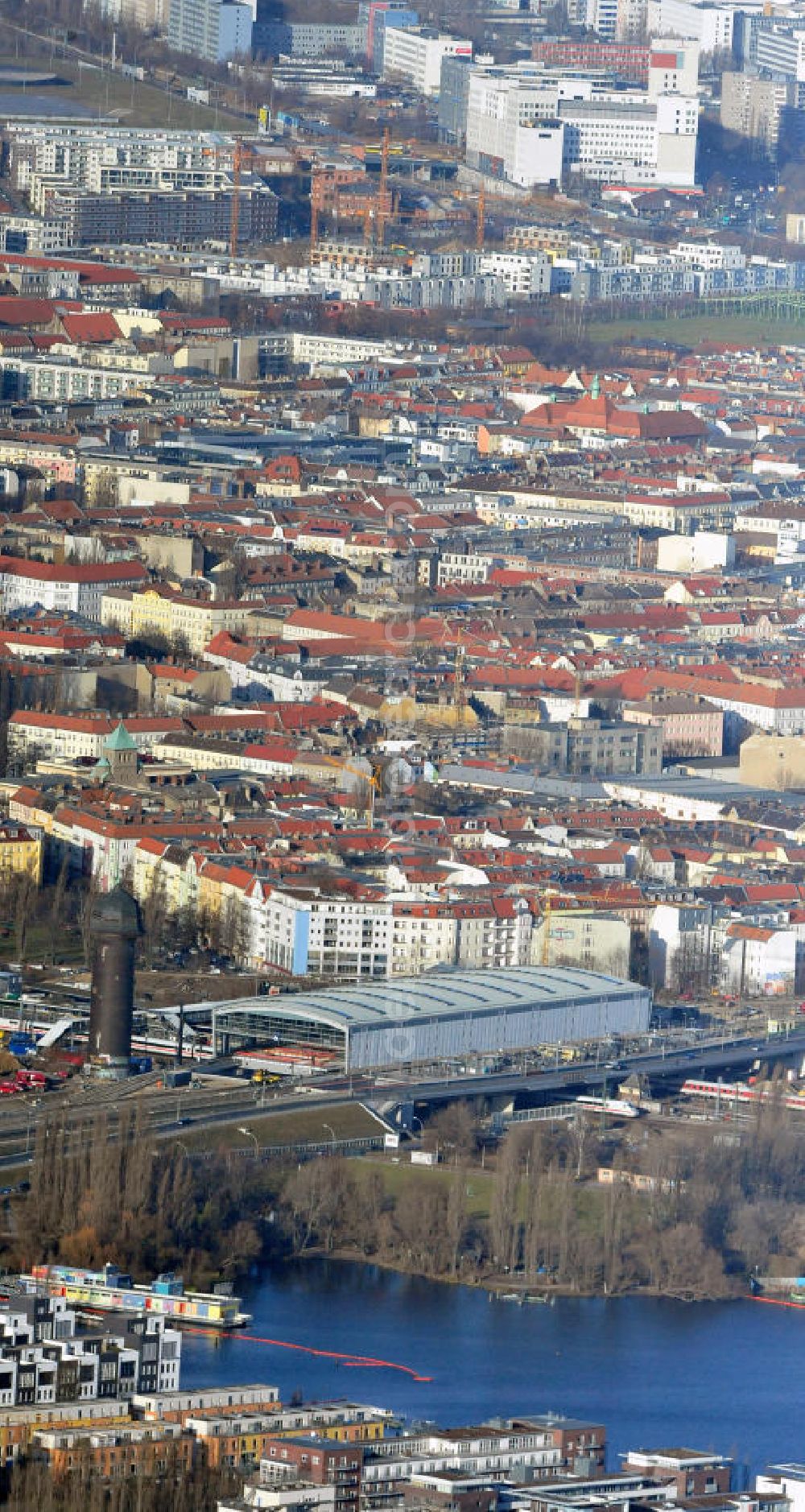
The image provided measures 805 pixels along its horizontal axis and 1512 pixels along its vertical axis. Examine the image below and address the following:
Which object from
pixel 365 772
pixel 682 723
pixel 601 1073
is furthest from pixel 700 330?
pixel 601 1073

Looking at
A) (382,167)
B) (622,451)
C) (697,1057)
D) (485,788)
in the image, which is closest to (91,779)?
(485,788)

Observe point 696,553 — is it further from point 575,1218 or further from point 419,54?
point 419,54

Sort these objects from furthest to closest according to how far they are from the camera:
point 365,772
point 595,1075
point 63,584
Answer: point 63,584 < point 365,772 < point 595,1075

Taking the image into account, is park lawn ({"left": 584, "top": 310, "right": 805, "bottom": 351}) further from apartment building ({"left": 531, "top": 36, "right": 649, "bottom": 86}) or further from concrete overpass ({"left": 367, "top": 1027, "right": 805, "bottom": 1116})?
concrete overpass ({"left": 367, "top": 1027, "right": 805, "bottom": 1116})

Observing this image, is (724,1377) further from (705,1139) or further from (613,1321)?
(705,1139)

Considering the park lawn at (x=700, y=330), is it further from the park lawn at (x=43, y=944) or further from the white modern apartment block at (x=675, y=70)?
the park lawn at (x=43, y=944)

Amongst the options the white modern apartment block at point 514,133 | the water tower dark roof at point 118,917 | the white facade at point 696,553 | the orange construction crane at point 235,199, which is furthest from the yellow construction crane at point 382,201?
the water tower dark roof at point 118,917

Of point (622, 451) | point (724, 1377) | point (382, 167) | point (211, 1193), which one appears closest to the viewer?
point (724, 1377)
